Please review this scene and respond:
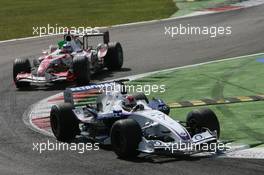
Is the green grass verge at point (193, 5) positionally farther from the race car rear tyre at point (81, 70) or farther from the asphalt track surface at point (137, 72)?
the race car rear tyre at point (81, 70)

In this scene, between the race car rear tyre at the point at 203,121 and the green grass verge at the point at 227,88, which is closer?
the race car rear tyre at the point at 203,121

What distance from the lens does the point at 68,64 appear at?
76.5ft

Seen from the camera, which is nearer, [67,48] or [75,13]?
[67,48]

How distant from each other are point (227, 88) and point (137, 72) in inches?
202

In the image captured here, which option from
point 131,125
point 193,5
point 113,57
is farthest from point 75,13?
point 131,125

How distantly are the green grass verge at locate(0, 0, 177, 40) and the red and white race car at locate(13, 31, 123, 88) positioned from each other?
11.8 metres

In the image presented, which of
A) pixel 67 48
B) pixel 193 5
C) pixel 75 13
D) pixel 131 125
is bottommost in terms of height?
pixel 75 13

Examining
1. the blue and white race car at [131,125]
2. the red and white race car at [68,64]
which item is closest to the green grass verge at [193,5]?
the red and white race car at [68,64]

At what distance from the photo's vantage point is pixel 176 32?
33.4 meters

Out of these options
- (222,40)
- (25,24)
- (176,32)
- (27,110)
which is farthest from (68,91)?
(25,24)

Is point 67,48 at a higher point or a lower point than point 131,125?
lower

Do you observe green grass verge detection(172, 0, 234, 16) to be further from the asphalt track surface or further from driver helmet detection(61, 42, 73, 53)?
driver helmet detection(61, 42, 73, 53)

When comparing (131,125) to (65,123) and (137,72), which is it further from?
(137,72)

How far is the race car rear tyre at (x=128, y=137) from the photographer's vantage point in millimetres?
13188
